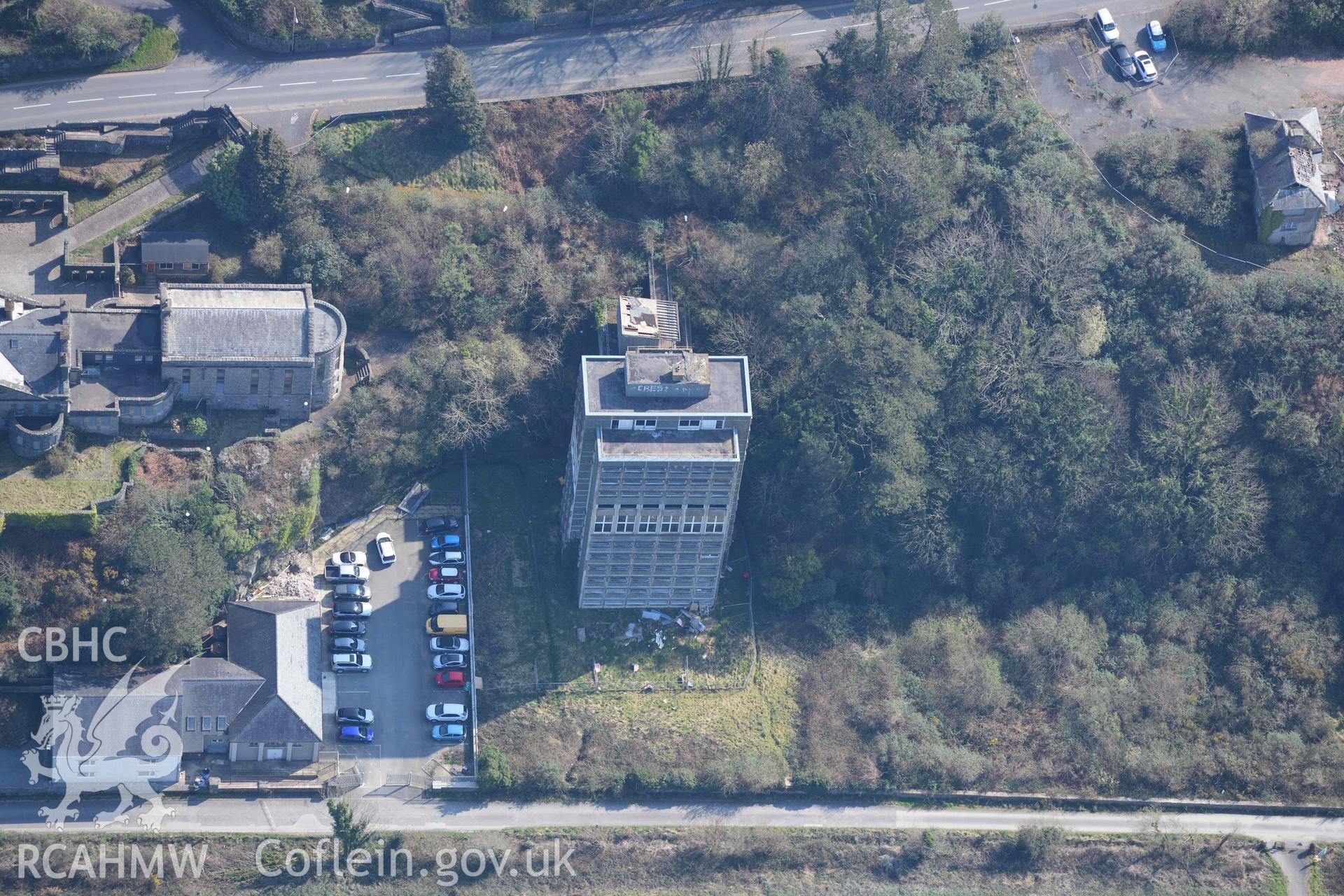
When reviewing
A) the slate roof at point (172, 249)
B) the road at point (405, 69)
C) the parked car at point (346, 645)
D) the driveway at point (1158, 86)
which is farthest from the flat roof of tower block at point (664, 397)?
the driveway at point (1158, 86)

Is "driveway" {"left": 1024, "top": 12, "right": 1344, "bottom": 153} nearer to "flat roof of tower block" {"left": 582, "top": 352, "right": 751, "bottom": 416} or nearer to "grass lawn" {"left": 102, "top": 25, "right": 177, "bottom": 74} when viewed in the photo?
"flat roof of tower block" {"left": 582, "top": 352, "right": 751, "bottom": 416}

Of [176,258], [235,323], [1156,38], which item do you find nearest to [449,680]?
[235,323]

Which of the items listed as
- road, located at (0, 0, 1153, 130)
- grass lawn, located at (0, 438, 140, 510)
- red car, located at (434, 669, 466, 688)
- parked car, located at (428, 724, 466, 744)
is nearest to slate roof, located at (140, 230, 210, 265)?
road, located at (0, 0, 1153, 130)

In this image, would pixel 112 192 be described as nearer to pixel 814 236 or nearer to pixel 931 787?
pixel 814 236

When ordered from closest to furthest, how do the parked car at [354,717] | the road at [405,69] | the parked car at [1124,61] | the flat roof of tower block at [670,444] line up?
the flat roof of tower block at [670,444], the parked car at [354,717], the road at [405,69], the parked car at [1124,61]

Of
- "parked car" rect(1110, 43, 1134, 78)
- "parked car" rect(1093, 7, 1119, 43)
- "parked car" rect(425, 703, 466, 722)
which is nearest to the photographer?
"parked car" rect(425, 703, 466, 722)

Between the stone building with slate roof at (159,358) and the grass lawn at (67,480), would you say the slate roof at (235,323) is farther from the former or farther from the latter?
the grass lawn at (67,480)
